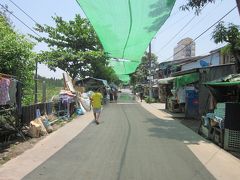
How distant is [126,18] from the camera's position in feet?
36.6

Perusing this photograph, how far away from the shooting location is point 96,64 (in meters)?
39.0

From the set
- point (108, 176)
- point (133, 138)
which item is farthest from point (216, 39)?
point (108, 176)

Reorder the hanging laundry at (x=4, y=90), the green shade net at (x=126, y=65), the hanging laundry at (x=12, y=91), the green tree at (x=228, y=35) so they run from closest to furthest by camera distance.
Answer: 1. the hanging laundry at (x=4, y=90)
2. the hanging laundry at (x=12, y=91)
3. the green tree at (x=228, y=35)
4. the green shade net at (x=126, y=65)

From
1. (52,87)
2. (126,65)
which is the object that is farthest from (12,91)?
(126,65)

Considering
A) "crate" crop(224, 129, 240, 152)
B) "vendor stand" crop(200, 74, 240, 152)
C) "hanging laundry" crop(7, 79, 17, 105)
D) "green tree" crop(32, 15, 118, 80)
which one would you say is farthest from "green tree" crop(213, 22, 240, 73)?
"green tree" crop(32, 15, 118, 80)

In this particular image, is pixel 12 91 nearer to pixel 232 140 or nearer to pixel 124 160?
pixel 124 160

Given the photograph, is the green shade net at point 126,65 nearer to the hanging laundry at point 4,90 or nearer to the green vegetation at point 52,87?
the green vegetation at point 52,87

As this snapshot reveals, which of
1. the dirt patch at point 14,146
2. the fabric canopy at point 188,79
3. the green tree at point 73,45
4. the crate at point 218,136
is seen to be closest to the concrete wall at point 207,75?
the fabric canopy at point 188,79

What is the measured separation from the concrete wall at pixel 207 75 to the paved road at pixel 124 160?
6043 millimetres

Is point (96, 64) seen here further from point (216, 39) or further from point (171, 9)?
point (171, 9)

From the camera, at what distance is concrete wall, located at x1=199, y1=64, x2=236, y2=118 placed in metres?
19.1

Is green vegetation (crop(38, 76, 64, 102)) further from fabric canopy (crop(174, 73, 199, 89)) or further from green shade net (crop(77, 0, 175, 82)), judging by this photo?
green shade net (crop(77, 0, 175, 82))

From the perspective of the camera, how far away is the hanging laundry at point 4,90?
10.9 m

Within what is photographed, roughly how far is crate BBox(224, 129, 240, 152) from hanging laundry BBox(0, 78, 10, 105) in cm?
648
